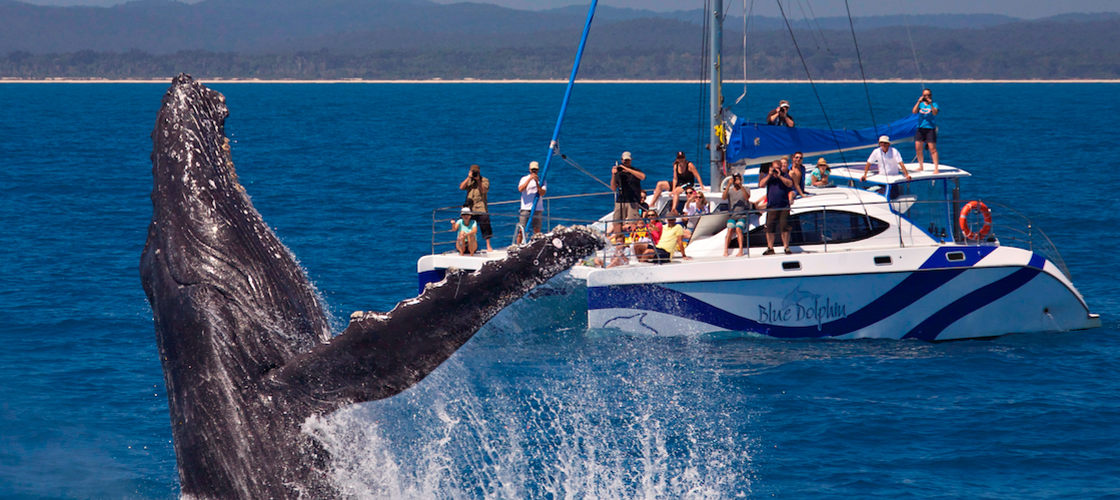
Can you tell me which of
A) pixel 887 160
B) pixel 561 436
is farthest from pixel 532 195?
pixel 561 436

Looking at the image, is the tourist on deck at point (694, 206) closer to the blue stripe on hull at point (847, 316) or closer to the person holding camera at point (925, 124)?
the blue stripe on hull at point (847, 316)

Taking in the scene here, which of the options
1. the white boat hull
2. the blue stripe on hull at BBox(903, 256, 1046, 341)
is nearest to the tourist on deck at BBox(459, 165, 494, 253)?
the white boat hull

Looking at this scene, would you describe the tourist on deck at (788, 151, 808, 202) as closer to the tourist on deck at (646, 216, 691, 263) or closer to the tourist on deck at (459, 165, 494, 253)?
the tourist on deck at (646, 216, 691, 263)

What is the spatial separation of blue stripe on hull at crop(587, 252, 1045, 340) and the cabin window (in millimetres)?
991

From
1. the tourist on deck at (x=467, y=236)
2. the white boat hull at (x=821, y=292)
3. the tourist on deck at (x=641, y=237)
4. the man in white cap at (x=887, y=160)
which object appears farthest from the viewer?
the man in white cap at (x=887, y=160)

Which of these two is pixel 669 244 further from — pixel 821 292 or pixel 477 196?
pixel 477 196

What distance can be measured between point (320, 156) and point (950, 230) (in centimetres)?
4461

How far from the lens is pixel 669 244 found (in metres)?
17.7

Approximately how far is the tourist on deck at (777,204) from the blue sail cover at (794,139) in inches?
86.0

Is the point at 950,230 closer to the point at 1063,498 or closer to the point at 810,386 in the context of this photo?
the point at 810,386

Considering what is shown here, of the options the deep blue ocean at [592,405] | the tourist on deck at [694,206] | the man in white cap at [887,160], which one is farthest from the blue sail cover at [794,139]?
the deep blue ocean at [592,405]

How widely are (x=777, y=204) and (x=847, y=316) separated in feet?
6.46

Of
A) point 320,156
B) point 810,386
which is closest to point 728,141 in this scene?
point 810,386

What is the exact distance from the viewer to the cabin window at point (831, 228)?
17.7 meters
